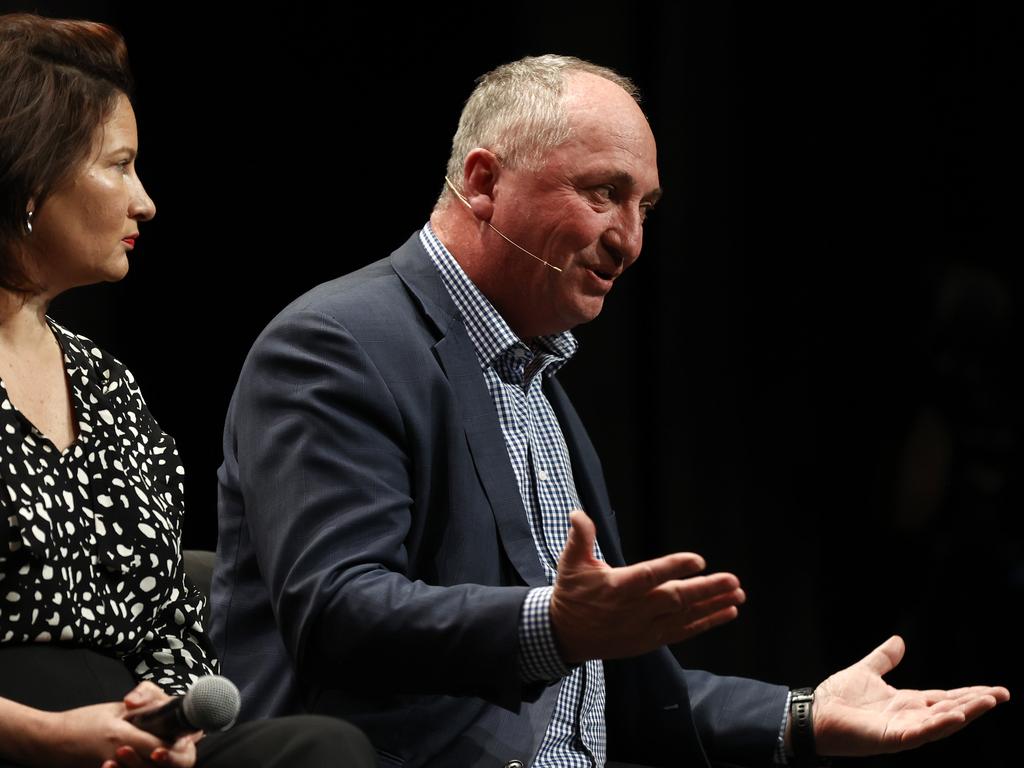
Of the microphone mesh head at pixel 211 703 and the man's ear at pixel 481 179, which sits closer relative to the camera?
the microphone mesh head at pixel 211 703

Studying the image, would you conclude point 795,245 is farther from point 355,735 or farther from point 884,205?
point 355,735

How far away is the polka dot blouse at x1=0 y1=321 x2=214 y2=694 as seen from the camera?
1527mm

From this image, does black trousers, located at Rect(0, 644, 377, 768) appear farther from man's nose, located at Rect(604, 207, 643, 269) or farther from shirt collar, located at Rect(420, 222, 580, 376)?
man's nose, located at Rect(604, 207, 643, 269)

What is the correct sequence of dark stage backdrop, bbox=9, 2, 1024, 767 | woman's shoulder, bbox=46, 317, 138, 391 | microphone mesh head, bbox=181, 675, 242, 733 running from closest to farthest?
microphone mesh head, bbox=181, 675, 242, 733 < woman's shoulder, bbox=46, 317, 138, 391 < dark stage backdrop, bbox=9, 2, 1024, 767

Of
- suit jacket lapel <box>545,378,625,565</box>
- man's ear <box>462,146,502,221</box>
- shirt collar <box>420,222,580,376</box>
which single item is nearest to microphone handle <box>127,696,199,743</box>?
shirt collar <box>420,222,580,376</box>

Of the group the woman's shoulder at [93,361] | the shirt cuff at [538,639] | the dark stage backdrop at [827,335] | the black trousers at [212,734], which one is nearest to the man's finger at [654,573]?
the shirt cuff at [538,639]

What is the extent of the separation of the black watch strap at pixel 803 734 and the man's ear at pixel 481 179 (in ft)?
2.76

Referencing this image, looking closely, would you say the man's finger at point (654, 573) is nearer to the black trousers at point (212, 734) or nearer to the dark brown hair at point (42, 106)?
the black trousers at point (212, 734)

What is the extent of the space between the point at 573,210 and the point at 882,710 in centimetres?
82

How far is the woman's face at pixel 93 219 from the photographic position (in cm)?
167

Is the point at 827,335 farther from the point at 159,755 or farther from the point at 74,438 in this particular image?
the point at 159,755

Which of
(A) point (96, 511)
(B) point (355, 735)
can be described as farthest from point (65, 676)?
(B) point (355, 735)

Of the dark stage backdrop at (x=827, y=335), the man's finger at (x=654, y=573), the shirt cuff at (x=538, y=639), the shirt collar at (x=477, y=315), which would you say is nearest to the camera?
the man's finger at (x=654, y=573)

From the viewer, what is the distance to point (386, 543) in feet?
5.16
